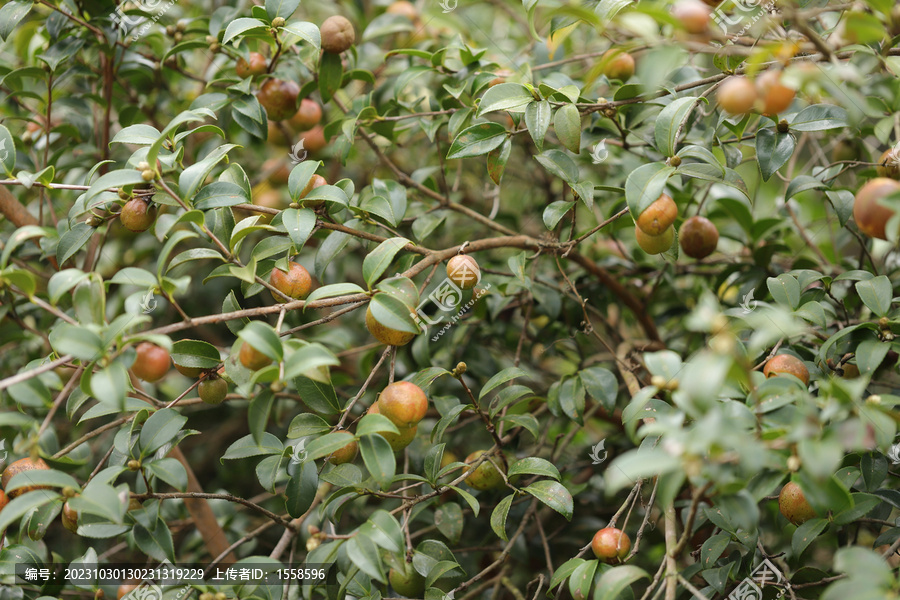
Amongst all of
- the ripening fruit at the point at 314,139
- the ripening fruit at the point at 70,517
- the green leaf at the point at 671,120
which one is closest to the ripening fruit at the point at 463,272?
the green leaf at the point at 671,120

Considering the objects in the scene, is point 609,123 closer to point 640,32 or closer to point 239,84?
point 640,32

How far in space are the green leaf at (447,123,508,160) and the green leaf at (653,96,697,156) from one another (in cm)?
26

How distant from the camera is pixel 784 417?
702mm

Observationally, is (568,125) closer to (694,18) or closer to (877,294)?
(694,18)

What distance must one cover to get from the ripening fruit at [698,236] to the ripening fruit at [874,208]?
17.7 inches

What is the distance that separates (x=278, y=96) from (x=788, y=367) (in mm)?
1036

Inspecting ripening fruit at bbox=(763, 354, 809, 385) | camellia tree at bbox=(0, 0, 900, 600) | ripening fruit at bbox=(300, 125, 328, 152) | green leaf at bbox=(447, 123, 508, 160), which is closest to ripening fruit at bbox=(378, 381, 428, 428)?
camellia tree at bbox=(0, 0, 900, 600)

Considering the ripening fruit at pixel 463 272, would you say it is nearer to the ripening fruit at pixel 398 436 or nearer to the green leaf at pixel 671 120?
the ripening fruit at pixel 398 436

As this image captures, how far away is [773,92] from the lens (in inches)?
26.2

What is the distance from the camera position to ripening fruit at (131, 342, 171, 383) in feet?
2.60

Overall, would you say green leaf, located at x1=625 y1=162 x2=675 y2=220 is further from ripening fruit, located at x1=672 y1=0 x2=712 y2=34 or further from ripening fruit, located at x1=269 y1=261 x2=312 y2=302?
ripening fruit, located at x1=269 y1=261 x2=312 y2=302

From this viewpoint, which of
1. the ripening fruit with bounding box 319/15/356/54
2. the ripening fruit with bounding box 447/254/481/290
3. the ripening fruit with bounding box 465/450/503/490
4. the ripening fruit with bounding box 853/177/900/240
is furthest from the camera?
the ripening fruit with bounding box 319/15/356/54

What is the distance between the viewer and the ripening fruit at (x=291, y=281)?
96 cm

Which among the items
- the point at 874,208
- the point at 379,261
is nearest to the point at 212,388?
the point at 379,261
